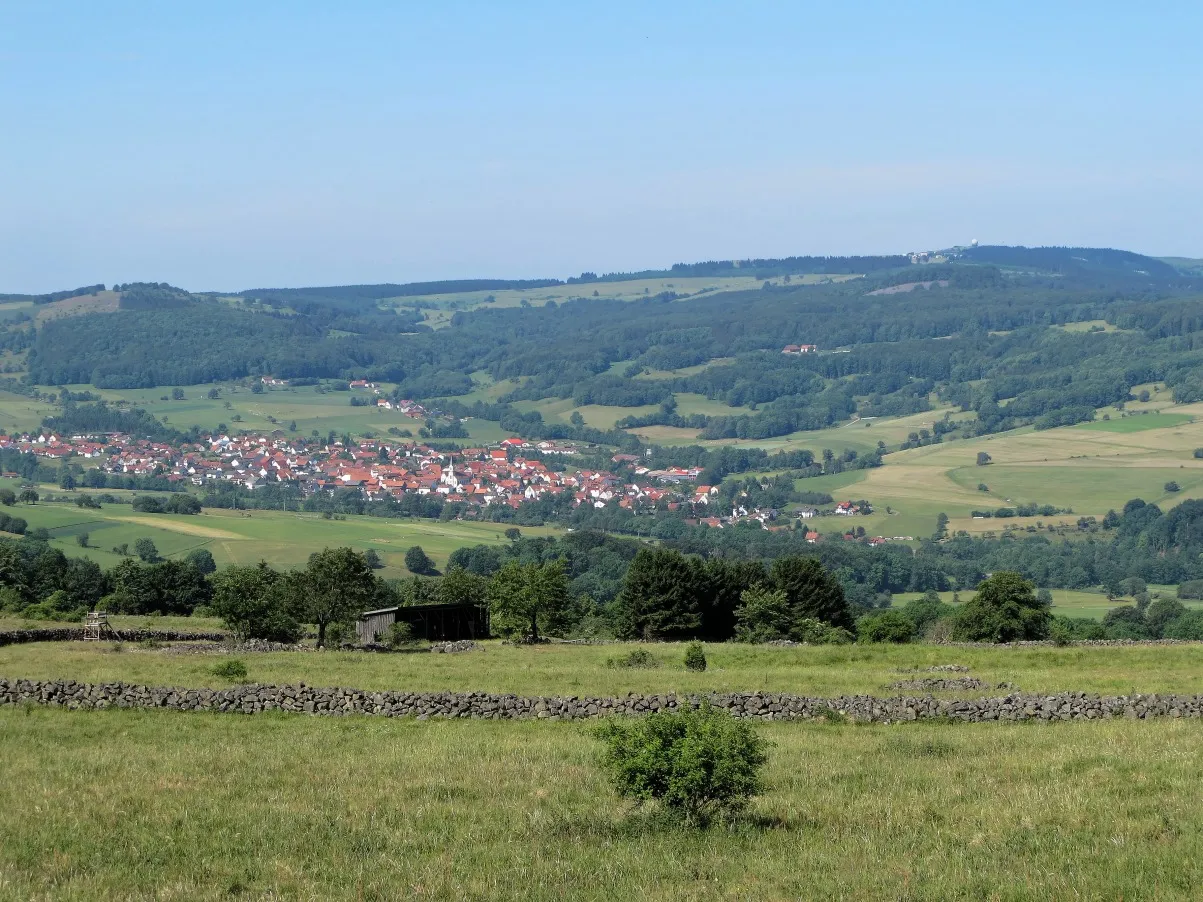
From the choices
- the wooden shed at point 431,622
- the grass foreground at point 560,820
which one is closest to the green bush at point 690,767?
the grass foreground at point 560,820

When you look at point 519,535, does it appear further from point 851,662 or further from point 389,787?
point 389,787

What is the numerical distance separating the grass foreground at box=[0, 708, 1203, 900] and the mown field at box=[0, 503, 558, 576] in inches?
4017

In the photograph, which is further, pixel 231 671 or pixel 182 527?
pixel 182 527

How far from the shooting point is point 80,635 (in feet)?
168

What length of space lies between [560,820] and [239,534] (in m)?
136

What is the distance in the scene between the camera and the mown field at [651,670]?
3400cm

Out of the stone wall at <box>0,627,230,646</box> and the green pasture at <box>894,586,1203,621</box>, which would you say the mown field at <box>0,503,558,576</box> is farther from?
the stone wall at <box>0,627,230,646</box>

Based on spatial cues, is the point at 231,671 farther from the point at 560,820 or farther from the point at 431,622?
the point at 431,622

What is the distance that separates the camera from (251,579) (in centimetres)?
5269

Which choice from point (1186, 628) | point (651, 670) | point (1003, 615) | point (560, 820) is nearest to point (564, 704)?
point (560, 820)

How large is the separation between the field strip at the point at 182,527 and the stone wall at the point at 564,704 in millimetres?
118360

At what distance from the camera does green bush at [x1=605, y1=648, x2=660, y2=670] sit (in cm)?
4200

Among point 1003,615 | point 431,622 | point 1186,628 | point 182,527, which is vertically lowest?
point 182,527

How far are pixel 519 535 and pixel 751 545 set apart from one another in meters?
29.7
